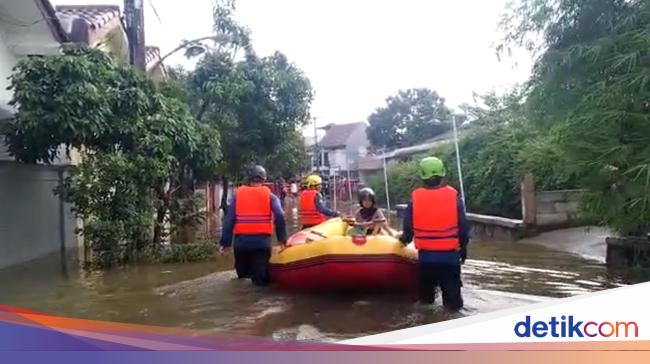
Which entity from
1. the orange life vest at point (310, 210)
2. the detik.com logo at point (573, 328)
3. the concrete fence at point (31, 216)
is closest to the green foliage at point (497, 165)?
the orange life vest at point (310, 210)

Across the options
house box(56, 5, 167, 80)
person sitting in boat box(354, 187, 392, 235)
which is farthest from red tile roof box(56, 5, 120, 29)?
person sitting in boat box(354, 187, 392, 235)

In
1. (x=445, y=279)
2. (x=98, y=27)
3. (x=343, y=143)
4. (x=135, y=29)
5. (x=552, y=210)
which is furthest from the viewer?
(x=343, y=143)

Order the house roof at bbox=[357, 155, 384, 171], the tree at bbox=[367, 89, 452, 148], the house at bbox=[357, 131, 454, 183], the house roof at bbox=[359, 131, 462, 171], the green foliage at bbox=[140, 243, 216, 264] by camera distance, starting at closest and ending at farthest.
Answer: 1. the green foliage at bbox=[140, 243, 216, 264]
2. the house at bbox=[357, 131, 454, 183]
3. the house roof at bbox=[359, 131, 462, 171]
4. the house roof at bbox=[357, 155, 384, 171]
5. the tree at bbox=[367, 89, 452, 148]

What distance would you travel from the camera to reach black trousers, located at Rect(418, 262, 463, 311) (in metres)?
Answer: 5.77

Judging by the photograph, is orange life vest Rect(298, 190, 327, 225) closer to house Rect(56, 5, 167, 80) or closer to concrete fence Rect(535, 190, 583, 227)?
house Rect(56, 5, 167, 80)

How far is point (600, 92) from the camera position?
18.7ft

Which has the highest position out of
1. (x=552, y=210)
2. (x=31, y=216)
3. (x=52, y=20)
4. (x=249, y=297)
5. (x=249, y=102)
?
(x=52, y=20)

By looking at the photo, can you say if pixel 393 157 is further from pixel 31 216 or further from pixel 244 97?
pixel 31 216

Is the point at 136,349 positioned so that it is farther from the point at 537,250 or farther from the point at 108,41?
the point at 108,41

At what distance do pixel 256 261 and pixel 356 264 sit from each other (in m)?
1.62

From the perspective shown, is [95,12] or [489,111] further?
[489,111]

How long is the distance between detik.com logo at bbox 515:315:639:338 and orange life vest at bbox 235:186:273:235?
15.0ft

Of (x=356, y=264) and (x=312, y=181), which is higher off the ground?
(x=312, y=181)

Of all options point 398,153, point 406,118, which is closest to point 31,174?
point 398,153
